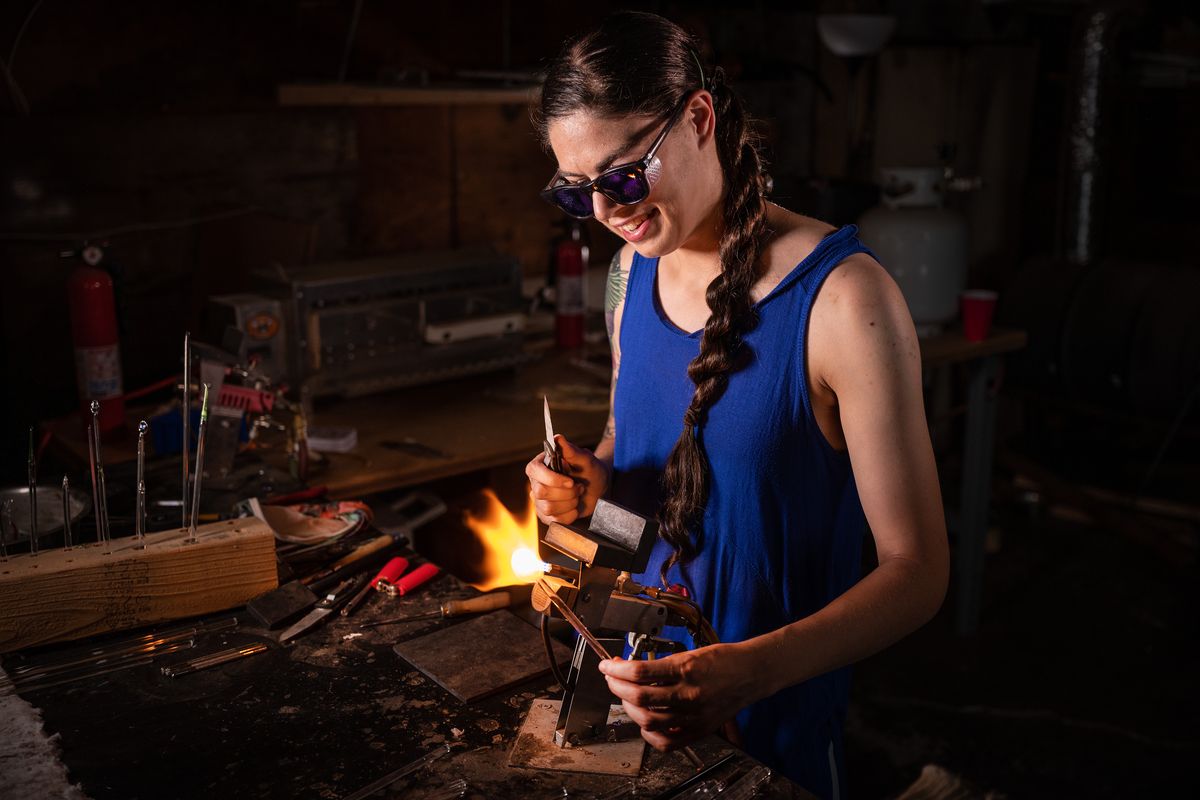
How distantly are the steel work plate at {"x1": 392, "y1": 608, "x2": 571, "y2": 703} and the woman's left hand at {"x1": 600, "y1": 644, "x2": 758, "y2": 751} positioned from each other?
34 cm

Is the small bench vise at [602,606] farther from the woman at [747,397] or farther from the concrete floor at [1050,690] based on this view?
the concrete floor at [1050,690]

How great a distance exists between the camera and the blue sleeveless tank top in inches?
66.3

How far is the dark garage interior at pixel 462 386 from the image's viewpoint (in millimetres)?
1623

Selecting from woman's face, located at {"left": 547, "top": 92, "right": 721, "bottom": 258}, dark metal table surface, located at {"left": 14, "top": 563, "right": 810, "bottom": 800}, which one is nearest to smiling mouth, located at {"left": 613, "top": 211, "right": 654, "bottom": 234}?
woman's face, located at {"left": 547, "top": 92, "right": 721, "bottom": 258}

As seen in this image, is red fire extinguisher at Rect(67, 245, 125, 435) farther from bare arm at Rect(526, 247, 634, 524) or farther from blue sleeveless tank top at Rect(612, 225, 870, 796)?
blue sleeveless tank top at Rect(612, 225, 870, 796)

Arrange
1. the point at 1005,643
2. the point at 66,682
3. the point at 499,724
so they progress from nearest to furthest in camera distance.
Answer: the point at 499,724 < the point at 66,682 < the point at 1005,643

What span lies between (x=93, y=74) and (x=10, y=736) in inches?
103

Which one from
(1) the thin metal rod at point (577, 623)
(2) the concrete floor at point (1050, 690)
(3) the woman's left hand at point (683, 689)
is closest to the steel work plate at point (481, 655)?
(1) the thin metal rod at point (577, 623)

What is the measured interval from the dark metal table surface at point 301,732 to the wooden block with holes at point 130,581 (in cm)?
12

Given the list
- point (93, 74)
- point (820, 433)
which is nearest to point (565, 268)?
point (93, 74)

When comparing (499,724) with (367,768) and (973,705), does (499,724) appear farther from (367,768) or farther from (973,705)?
(973,705)

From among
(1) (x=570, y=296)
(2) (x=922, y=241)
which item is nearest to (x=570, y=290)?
(1) (x=570, y=296)

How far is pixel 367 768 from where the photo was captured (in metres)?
1.46

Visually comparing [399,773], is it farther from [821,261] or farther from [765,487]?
[821,261]
